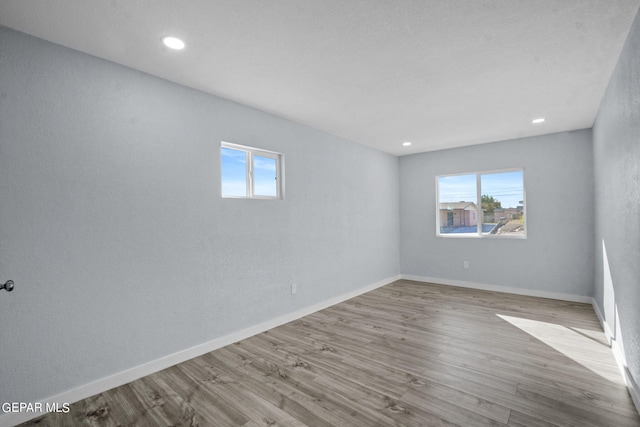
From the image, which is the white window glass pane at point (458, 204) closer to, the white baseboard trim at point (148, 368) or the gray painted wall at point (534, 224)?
the gray painted wall at point (534, 224)

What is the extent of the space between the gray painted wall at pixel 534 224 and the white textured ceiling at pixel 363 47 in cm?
129

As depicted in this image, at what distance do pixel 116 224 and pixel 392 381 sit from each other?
2448 millimetres

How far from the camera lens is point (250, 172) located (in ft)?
11.3

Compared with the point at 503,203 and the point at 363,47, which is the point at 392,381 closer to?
the point at 363,47

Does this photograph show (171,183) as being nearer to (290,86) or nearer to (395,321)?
(290,86)

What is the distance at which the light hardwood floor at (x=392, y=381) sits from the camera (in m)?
1.91

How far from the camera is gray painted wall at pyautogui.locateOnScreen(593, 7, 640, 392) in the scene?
195 cm

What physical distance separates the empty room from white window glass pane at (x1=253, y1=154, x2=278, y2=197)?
27mm

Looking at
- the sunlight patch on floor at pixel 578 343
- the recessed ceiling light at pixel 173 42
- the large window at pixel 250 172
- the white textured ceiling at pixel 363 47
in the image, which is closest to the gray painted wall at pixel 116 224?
the large window at pixel 250 172

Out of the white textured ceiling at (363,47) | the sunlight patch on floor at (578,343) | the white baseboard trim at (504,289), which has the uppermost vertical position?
the white textured ceiling at (363,47)

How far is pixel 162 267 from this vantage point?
2586 mm

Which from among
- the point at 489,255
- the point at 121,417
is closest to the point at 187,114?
the point at 121,417

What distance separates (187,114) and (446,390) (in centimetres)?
314

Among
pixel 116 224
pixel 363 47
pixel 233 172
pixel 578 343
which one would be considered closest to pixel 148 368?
pixel 116 224
